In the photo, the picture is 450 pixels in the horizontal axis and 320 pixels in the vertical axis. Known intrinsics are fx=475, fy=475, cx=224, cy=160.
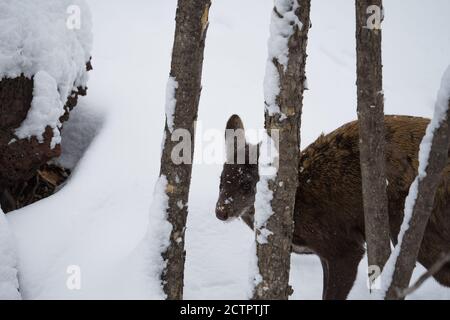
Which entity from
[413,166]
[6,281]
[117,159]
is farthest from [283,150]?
[117,159]

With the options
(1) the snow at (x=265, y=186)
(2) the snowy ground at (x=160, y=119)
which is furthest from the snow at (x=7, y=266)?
(1) the snow at (x=265, y=186)

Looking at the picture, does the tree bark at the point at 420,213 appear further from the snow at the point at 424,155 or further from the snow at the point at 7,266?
the snow at the point at 7,266

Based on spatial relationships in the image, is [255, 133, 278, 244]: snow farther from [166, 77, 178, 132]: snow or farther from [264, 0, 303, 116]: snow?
[166, 77, 178, 132]: snow

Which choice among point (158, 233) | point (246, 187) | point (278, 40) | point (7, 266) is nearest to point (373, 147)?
point (278, 40)

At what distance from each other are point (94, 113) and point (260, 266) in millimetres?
3467

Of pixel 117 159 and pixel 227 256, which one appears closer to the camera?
pixel 227 256

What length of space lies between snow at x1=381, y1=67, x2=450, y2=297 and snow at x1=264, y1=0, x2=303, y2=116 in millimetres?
731

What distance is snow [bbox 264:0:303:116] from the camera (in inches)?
90.5

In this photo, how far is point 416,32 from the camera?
9031 millimetres

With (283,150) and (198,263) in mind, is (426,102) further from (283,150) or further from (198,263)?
(283,150)

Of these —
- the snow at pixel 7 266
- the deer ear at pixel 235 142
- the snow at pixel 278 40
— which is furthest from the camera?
the deer ear at pixel 235 142

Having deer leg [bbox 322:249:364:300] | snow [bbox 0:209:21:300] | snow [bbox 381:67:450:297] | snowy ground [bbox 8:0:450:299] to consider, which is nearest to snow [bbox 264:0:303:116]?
snow [bbox 381:67:450:297]

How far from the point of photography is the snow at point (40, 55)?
13.8ft

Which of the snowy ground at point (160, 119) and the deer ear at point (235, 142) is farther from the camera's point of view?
the deer ear at point (235, 142)
